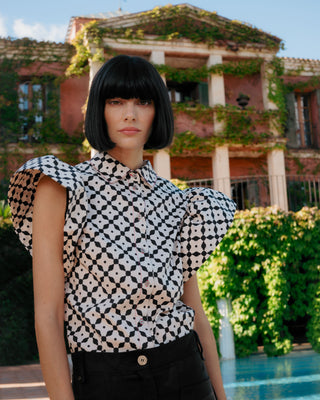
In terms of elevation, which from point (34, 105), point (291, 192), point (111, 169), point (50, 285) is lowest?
point (50, 285)

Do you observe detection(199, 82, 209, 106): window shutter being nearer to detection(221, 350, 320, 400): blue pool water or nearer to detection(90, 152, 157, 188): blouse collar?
detection(221, 350, 320, 400): blue pool water

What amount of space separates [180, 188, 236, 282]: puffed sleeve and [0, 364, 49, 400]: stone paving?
579 cm

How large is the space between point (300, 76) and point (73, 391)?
18.0 meters

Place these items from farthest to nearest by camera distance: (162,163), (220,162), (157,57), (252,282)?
(157,57) → (220,162) → (162,163) → (252,282)

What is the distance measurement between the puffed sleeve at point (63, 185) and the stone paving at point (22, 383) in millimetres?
5911

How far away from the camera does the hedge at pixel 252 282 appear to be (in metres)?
9.91

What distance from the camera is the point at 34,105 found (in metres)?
15.8

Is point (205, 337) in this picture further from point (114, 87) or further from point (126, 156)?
point (114, 87)

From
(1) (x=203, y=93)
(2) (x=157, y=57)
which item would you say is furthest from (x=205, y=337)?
(1) (x=203, y=93)

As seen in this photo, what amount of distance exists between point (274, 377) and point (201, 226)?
701 cm

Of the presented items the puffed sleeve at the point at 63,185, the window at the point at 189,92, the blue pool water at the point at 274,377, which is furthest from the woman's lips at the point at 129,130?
the window at the point at 189,92

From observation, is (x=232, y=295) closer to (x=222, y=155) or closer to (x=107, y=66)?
(x=222, y=155)

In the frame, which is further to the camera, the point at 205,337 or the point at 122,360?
the point at 205,337

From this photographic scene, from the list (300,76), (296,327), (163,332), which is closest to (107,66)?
(163,332)
